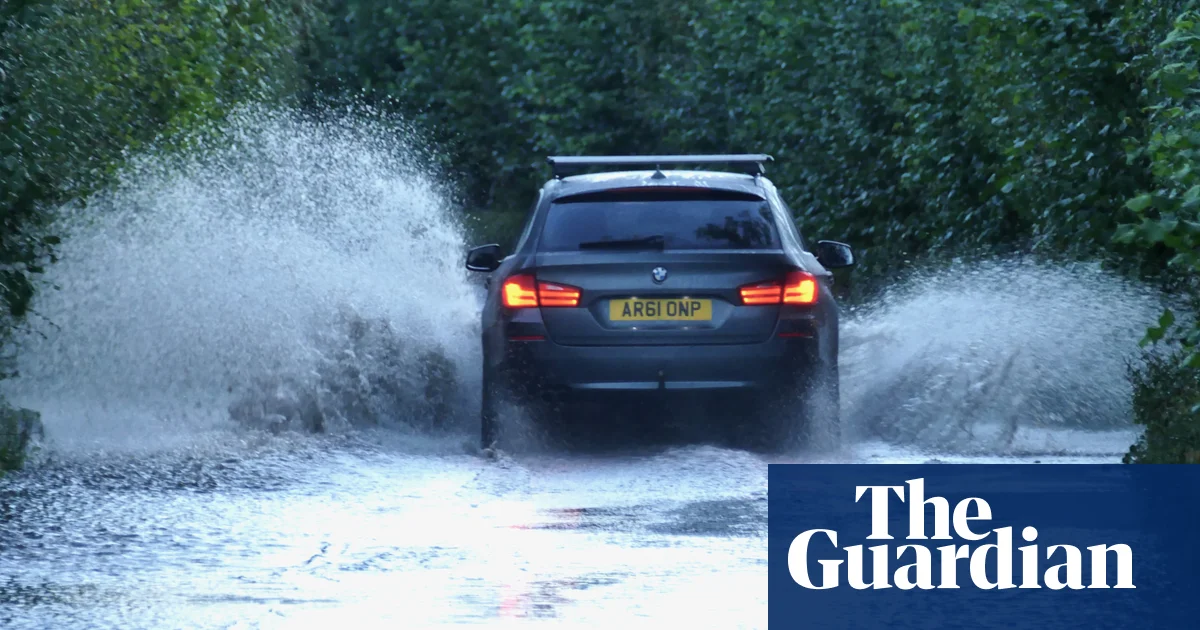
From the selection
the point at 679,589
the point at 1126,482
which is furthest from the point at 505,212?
the point at 679,589

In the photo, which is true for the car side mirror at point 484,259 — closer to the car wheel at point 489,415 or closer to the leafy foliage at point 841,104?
the car wheel at point 489,415

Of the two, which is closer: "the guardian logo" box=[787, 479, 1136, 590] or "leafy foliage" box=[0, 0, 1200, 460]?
"the guardian logo" box=[787, 479, 1136, 590]

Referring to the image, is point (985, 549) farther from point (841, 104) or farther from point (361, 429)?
point (841, 104)

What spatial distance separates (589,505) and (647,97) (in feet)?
80.0

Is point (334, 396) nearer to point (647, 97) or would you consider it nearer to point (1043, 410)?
point (1043, 410)

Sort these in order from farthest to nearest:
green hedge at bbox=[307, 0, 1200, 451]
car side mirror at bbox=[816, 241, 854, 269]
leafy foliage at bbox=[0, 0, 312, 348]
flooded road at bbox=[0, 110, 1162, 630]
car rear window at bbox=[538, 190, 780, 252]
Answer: green hedge at bbox=[307, 0, 1200, 451] → car side mirror at bbox=[816, 241, 854, 269] → leafy foliage at bbox=[0, 0, 312, 348] → car rear window at bbox=[538, 190, 780, 252] → flooded road at bbox=[0, 110, 1162, 630]

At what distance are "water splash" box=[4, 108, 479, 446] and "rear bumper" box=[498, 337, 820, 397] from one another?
1858 millimetres

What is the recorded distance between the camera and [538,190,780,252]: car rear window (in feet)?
38.7

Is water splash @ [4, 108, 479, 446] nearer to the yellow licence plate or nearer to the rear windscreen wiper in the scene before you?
the rear windscreen wiper

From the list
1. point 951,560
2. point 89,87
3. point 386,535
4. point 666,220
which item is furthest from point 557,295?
point 951,560

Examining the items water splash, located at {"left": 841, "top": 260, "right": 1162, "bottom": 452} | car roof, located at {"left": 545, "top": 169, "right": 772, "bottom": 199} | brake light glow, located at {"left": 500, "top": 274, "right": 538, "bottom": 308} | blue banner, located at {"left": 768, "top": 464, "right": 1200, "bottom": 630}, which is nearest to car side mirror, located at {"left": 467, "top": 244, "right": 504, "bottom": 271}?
car roof, located at {"left": 545, "top": 169, "right": 772, "bottom": 199}

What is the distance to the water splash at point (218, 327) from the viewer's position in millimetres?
12930

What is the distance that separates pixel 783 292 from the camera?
37.8 feet

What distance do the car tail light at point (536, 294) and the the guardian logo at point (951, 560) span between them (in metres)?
3.09
